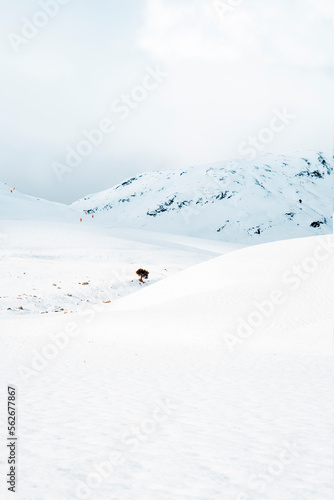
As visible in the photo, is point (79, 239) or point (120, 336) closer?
point (120, 336)

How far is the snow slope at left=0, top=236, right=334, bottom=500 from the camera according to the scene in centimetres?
545

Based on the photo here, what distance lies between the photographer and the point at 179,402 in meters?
9.25

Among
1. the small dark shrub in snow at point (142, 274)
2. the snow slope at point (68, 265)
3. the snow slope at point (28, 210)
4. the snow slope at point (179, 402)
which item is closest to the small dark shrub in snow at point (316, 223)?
the snow slope at point (28, 210)

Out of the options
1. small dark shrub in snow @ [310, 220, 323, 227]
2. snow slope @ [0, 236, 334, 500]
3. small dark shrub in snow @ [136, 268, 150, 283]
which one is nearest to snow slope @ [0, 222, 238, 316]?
small dark shrub in snow @ [136, 268, 150, 283]

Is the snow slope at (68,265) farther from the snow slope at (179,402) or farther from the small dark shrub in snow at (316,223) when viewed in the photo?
the small dark shrub in snow at (316,223)

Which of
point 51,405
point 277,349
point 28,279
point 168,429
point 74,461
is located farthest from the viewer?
point 28,279

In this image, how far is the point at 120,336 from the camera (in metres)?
19.4

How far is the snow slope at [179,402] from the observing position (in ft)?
17.9

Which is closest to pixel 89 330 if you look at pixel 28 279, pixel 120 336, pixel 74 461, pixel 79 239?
pixel 120 336

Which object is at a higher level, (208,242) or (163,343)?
(208,242)

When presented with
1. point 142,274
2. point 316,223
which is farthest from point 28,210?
point 316,223

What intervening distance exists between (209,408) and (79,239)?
5136cm

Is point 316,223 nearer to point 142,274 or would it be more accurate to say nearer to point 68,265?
point 142,274

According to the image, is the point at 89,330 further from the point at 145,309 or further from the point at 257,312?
the point at 257,312
